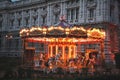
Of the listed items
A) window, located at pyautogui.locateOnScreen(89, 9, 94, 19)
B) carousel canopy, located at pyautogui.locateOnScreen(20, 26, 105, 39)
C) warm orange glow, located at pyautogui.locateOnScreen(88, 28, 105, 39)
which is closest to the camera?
carousel canopy, located at pyautogui.locateOnScreen(20, 26, 105, 39)

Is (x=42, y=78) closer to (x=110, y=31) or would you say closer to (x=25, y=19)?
(x=110, y=31)

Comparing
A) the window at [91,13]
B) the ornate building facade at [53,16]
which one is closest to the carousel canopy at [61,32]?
the ornate building facade at [53,16]

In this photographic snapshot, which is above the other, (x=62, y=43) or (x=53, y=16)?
(x=53, y=16)

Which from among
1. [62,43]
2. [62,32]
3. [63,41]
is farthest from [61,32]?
[62,43]

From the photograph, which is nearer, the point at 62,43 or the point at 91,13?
the point at 62,43

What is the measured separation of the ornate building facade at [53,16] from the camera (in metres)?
43.3

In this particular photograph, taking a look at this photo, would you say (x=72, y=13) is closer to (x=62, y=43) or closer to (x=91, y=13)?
(x=91, y=13)

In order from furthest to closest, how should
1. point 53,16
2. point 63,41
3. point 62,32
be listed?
1. point 53,16
2. point 63,41
3. point 62,32

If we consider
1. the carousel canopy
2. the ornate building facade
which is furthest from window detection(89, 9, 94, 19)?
the carousel canopy

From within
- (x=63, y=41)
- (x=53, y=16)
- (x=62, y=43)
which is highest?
(x=53, y=16)

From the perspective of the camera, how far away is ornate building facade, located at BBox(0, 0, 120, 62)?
142ft

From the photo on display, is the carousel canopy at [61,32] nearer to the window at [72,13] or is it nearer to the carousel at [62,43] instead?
the carousel at [62,43]

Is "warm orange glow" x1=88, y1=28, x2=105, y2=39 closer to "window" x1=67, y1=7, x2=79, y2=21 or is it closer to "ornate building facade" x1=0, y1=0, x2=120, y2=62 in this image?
"ornate building facade" x1=0, y1=0, x2=120, y2=62

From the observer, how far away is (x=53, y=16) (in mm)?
51438
